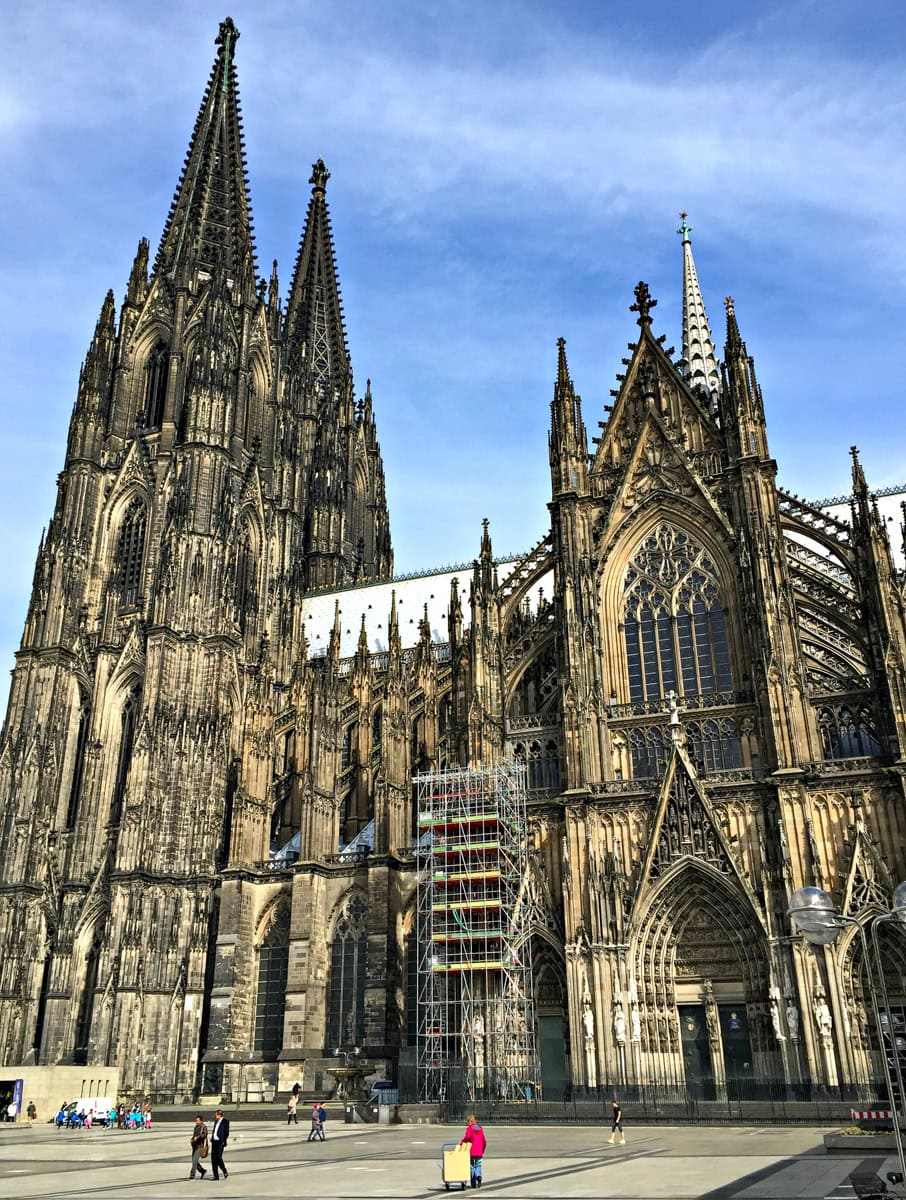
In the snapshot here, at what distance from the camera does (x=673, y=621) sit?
3681 cm

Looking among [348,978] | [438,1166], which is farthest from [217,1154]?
[348,978]

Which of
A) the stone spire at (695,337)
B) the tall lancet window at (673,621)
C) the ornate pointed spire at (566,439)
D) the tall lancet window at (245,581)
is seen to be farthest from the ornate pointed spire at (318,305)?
the tall lancet window at (673,621)

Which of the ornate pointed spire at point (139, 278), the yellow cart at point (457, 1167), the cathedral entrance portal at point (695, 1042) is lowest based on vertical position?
the yellow cart at point (457, 1167)

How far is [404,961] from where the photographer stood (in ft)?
125

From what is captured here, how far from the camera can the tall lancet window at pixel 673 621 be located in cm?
3597

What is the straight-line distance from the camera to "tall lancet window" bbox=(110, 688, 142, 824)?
155 ft

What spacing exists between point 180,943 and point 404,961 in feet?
32.8

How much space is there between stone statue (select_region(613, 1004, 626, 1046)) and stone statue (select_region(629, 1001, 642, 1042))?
319 mm

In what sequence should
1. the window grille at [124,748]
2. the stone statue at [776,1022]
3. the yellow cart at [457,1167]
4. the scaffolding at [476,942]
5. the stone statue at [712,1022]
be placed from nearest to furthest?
1. the yellow cart at [457,1167]
2. the stone statue at [776,1022]
3. the stone statue at [712,1022]
4. the scaffolding at [476,942]
5. the window grille at [124,748]

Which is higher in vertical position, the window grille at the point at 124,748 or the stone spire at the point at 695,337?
the stone spire at the point at 695,337

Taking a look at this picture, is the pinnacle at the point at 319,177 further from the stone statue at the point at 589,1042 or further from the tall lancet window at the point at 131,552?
the stone statue at the point at 589,1042

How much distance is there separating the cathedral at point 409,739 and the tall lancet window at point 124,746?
0.14 meters

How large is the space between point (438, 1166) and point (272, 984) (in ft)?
75.9

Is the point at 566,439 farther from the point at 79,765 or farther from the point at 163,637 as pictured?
the point at 79,765
